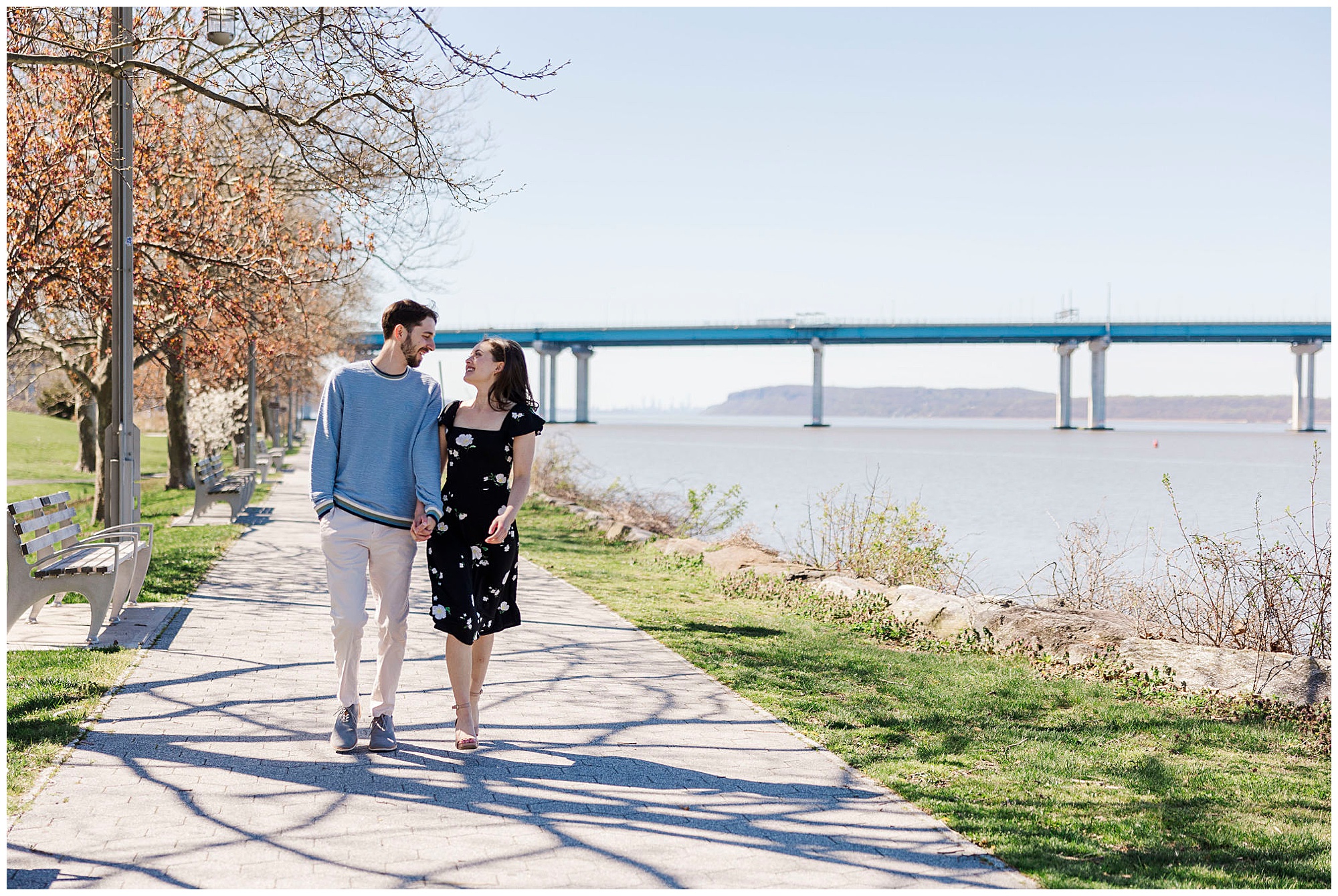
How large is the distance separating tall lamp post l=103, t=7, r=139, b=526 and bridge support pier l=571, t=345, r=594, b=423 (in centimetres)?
7010

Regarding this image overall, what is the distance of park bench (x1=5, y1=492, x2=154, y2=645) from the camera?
294 inches

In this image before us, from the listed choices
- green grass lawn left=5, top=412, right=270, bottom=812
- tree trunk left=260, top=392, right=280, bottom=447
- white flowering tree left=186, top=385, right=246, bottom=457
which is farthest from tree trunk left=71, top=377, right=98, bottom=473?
tree trunk left=260, top=392, right=280, bottom=447

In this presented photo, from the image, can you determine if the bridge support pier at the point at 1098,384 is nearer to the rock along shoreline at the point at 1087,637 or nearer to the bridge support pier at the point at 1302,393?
the bridge support pier at the point at 1302,393

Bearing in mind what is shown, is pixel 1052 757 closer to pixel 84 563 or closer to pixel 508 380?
pixel 508 380

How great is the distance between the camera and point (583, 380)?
85062 mm

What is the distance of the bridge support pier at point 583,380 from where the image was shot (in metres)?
81.2

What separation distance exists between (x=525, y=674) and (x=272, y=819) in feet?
9.93

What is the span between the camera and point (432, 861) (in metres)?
4.02

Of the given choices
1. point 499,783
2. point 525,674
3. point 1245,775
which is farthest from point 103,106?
point 1245,775

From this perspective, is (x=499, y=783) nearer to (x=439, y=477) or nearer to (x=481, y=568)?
(x=481, y=568)

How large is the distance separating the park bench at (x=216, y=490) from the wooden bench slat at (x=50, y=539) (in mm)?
9331

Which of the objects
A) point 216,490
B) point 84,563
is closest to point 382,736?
point 84,563

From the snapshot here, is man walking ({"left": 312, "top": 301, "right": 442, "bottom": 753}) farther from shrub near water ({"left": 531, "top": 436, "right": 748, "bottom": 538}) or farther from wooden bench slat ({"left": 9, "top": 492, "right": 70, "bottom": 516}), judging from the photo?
shrub near water ({"left": 531, "top": 436, "right": 748, "bottom": 538})

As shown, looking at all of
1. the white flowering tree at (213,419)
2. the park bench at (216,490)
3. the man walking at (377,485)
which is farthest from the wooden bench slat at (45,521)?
the white flowering tree at (213,419)
